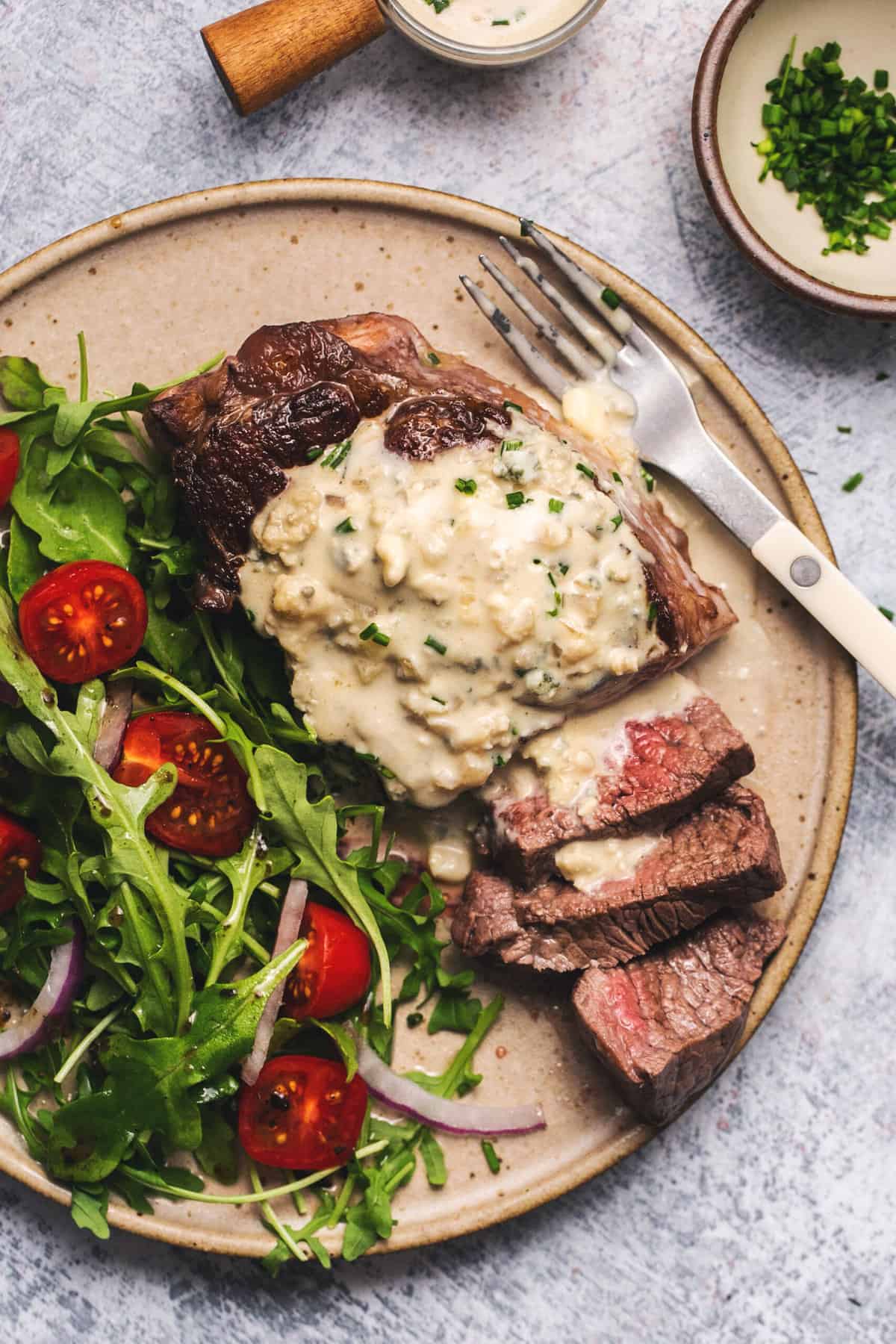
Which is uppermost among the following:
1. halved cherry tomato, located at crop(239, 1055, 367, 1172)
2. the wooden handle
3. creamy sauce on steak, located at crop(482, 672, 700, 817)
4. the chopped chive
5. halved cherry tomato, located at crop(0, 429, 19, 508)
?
the wooden handle

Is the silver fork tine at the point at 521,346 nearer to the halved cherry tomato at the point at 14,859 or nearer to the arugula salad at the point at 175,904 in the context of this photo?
the arugula salad at the point at 175,904

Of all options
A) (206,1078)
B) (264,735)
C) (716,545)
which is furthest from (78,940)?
(716,545)

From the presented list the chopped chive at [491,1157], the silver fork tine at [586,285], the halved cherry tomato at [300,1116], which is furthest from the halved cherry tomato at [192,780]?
the silver fork tine at [586,285]

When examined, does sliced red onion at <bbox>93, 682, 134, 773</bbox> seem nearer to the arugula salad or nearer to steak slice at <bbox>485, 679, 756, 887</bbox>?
the arugula salad

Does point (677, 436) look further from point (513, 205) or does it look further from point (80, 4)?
point (80, 4)

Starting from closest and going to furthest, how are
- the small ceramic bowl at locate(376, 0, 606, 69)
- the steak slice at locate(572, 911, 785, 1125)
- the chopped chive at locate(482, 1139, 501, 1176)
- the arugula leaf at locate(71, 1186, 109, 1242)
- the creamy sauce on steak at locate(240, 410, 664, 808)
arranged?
the creamy sauce on steak at locate(240, 410, 664, 808)
the steak slice at locate(572, 911, 785, 1125)
the arugula leaf at locate(71, 1186, 109, 1242)
the chopped chive at locate(482, 1139, 501, 1176)
the small ceramic bowl at locate(376, 0, 606, 69)

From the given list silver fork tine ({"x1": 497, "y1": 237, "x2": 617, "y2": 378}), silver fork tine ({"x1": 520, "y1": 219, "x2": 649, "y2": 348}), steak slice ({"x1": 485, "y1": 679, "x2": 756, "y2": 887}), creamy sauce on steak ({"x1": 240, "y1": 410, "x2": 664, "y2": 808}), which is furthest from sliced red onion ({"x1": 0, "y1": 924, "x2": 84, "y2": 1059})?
silver fork tine ({"x1": 520, "y1": 219, "x2": 649, "y2": 348})

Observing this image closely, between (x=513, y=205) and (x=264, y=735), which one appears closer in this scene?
(x=264, y=735)
